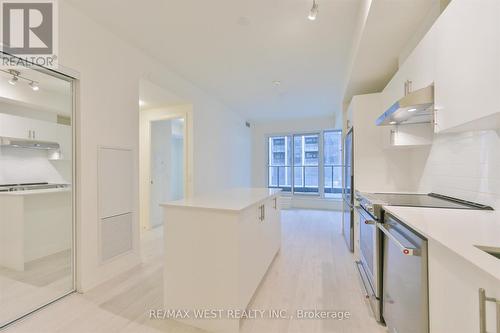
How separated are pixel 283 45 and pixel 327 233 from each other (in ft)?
10.8

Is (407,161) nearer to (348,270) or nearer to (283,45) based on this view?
(348,270)

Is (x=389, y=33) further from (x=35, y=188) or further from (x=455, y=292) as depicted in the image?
(x=35, y=188)

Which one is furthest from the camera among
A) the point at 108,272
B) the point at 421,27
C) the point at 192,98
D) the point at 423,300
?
the point at 192,98

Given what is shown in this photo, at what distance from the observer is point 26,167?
7.17 ft

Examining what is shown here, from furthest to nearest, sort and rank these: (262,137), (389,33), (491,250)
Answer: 1. (262,137)
2. (389,33)
3. (491,250)

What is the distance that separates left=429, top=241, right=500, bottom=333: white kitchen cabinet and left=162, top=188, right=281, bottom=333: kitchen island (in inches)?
43.2

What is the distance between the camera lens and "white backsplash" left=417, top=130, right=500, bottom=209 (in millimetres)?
1369

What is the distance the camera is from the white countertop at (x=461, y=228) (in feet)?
2.36

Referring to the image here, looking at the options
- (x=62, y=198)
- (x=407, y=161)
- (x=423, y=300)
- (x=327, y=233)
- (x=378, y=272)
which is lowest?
(x=327, y=233)

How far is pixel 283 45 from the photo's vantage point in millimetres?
2727

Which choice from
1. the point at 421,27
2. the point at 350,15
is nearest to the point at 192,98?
the point at 350,15

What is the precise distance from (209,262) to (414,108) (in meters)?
1.96

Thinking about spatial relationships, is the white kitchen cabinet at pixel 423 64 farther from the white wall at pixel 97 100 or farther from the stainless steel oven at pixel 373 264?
the white wall at pixel 97 100

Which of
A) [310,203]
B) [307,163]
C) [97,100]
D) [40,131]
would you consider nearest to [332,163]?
[307,163]
